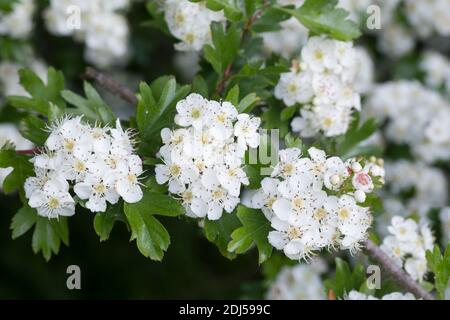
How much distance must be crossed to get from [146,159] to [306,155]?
1.49ft

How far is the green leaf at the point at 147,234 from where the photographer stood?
2.03m

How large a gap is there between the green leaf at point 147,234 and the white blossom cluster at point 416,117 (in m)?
1.93

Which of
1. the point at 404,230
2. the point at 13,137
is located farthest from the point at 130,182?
the point at 13,137

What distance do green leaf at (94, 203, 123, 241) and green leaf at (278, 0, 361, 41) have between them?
0.91 meters

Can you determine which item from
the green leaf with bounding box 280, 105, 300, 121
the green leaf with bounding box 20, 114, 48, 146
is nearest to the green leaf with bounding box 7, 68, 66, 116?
the green leaf with bounding box 20, 114, 48, 146

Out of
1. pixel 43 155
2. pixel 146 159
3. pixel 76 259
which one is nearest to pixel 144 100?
pixel 146 159

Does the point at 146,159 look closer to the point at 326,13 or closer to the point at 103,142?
the point at 103,142

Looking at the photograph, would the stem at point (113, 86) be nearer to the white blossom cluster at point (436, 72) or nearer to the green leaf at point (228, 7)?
the green leaf at point (228, 7)

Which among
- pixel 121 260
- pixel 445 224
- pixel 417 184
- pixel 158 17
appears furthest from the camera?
pixel 121 260

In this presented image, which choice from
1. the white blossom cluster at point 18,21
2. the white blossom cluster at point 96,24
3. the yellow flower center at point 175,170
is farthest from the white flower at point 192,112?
the white blossom cluster at point 18,21

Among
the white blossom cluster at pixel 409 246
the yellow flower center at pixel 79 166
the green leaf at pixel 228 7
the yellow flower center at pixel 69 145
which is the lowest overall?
the white blossom cluster at pixel 409 246

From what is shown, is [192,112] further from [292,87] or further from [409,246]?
[409,246]

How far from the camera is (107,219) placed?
6.77 feet

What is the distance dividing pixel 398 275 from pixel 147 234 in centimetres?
84
